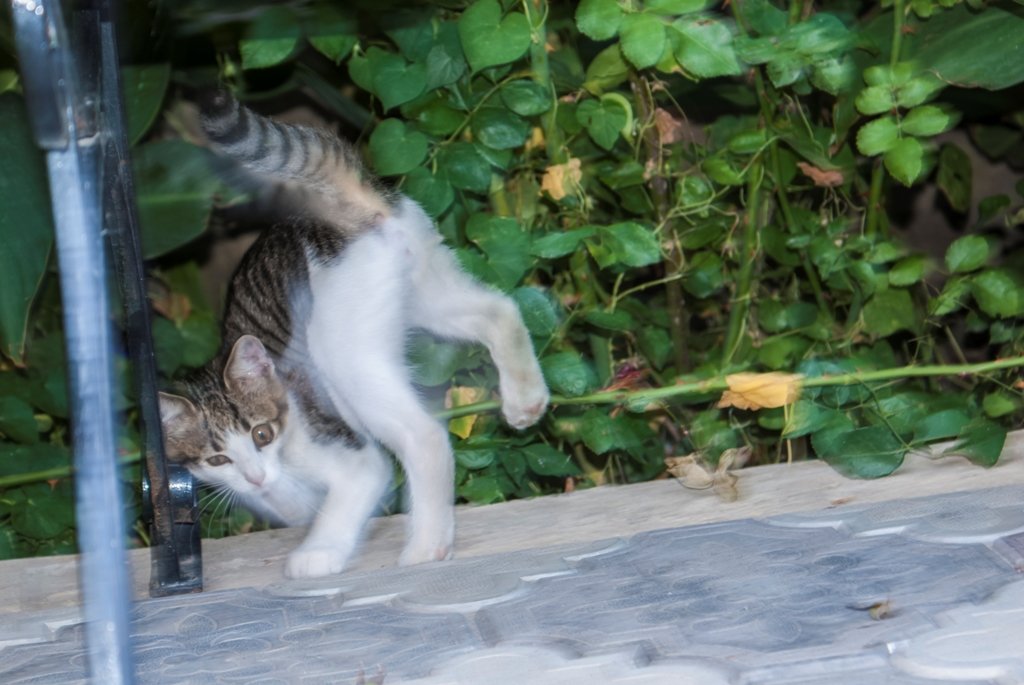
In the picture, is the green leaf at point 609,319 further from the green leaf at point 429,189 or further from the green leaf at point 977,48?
the green leaf at point 977,48

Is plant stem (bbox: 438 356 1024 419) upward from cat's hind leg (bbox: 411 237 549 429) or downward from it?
downward

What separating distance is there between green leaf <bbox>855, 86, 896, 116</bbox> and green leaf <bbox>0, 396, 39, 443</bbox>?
1.28 m

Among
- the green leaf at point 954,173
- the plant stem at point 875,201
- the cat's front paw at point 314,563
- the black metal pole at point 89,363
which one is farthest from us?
the green leaf at point 954,173

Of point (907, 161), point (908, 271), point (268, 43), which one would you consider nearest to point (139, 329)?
point (268, 43)

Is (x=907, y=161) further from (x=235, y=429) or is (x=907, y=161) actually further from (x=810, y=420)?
(x=235, y=429)

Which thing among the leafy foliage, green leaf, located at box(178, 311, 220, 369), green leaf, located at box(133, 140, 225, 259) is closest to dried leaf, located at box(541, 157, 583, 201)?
the leafy foliage

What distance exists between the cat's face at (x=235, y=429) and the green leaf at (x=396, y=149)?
→ 29 cm

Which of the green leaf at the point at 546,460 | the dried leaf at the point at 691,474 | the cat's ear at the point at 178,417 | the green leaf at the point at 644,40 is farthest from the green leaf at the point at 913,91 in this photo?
the cat's ear at the point at 178,417

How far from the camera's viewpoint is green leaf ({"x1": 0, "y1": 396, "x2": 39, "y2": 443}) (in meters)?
1.86

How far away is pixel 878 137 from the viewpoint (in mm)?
1560

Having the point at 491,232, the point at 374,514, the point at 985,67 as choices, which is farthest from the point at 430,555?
the point at 985,67

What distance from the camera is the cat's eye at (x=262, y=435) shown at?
1672 millimetres

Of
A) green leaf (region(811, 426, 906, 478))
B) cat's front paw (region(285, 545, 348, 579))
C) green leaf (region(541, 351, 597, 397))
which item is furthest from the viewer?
green leaf (region(541, 351, 597, 397))

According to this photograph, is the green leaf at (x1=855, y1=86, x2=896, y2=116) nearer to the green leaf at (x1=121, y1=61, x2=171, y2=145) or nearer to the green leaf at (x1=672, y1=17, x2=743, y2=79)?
the green leaf at (x1=672, y1=17, x2=743, y2=79)
